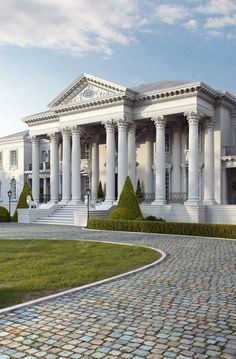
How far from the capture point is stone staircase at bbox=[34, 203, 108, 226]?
94.0 ft

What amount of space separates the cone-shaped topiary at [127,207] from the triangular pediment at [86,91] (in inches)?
334

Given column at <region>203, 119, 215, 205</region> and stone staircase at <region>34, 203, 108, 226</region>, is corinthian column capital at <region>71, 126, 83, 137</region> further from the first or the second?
column at <region>203, 119, 215, 205</region>

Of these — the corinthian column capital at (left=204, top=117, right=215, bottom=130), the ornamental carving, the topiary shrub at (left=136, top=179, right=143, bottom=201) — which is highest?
the ornamental carving

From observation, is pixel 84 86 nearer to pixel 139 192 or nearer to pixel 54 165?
pixel 54 165

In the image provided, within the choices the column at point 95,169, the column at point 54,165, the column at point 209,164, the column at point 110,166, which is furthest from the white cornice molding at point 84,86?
the column at point 209,164

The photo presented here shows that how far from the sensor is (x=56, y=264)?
36.0 feet

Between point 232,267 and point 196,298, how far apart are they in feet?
12.1

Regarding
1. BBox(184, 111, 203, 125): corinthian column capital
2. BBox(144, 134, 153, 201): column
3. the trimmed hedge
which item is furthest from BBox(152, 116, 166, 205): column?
the trimmed hedge

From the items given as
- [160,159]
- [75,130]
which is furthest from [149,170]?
[75,130]

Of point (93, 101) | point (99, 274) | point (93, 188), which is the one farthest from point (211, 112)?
point (99, 274)

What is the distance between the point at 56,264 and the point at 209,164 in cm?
2017

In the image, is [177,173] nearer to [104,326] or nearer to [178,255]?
[178,255]

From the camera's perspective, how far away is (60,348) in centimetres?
496

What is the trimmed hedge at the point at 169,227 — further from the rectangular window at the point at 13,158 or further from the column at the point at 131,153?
the rectangular window at the point at 13,158
